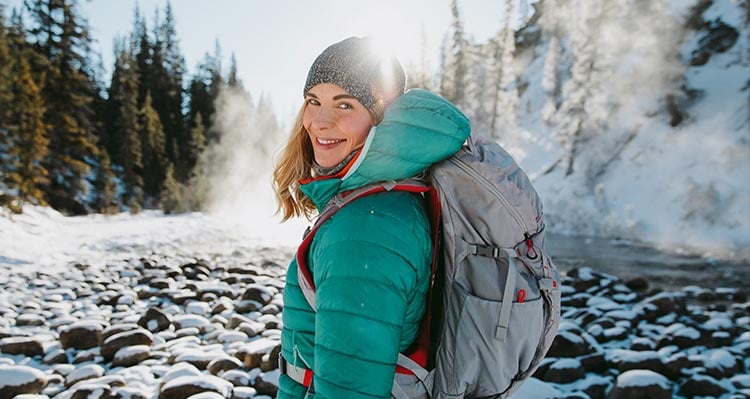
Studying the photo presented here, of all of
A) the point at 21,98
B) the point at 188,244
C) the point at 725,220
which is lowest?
the point at 188,244

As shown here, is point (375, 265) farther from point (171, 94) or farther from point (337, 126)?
point (171, 94)

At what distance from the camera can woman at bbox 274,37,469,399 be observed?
4.16 ft

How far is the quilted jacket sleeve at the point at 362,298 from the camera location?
4.13ft

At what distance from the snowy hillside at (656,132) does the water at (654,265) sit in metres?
2.26

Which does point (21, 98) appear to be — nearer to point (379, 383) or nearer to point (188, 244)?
point (188, 244)

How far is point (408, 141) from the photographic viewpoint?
4.87ft

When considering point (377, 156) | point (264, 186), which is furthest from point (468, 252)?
point (264, 186)

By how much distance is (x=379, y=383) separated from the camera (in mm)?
1286

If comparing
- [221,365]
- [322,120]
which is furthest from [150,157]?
[322,120]

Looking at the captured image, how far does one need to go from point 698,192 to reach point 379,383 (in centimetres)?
2418

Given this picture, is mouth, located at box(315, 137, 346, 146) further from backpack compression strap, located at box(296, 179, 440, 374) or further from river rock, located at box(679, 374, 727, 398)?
river rock, located at box(679, 374, 727, 398)

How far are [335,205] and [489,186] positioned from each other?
480mm

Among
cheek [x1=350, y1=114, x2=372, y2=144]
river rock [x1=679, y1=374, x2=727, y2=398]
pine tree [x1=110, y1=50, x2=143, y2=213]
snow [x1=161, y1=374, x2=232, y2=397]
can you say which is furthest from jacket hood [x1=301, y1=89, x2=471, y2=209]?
pine tree [x1=110, y1=50, x2=143, y2=213]

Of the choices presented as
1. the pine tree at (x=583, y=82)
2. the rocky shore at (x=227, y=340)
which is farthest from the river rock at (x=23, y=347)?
the pine tree at (x=583, y=82)
